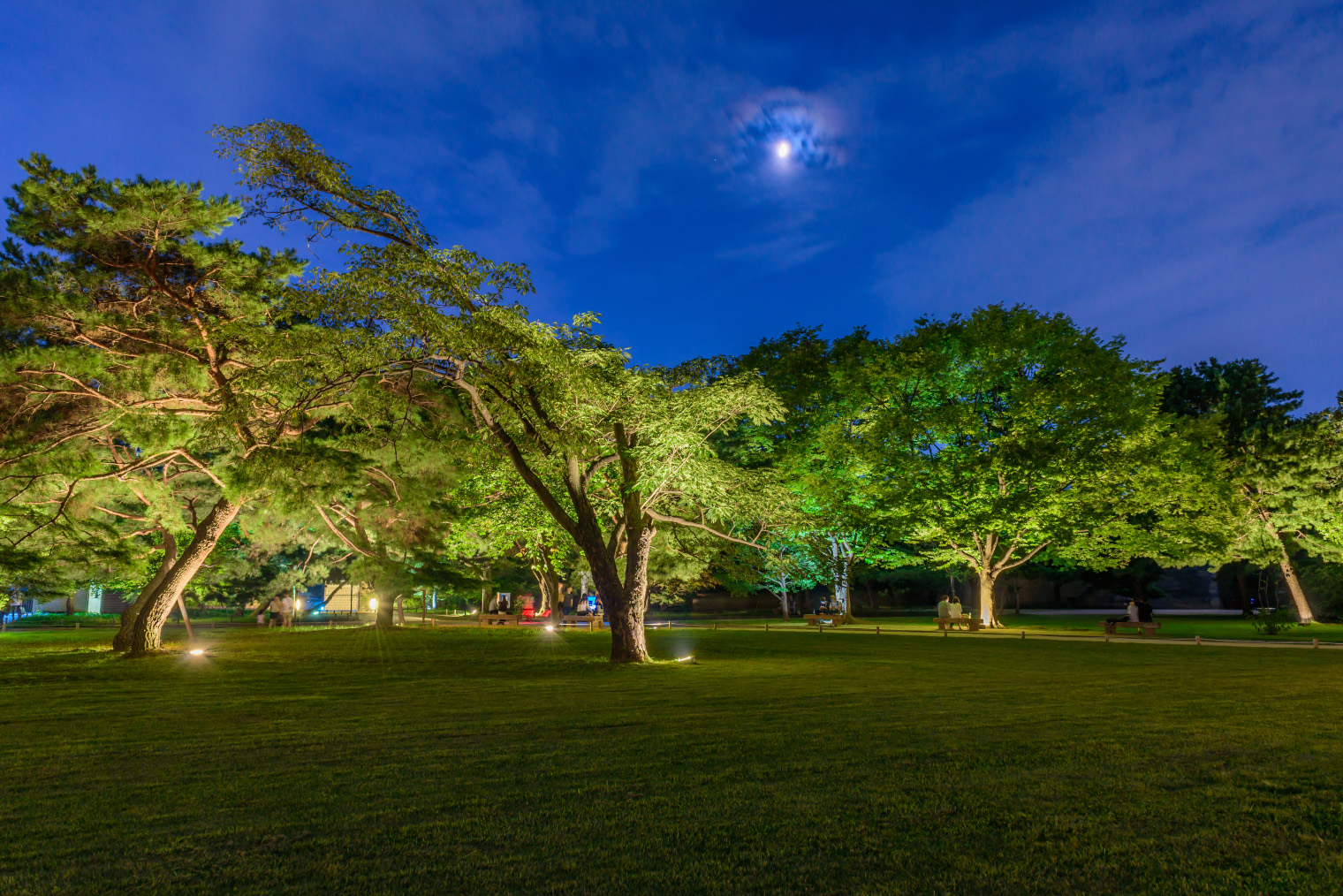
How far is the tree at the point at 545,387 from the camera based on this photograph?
14.1 metres

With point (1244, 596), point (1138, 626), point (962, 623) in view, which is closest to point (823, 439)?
point (962, 623)

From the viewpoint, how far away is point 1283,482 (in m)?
35.6

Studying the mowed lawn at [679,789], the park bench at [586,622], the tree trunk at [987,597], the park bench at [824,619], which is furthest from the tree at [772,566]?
the mowed lawn at [679,789]

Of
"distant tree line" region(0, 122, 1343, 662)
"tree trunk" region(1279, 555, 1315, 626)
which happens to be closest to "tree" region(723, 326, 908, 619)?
"distant tree line" region(0, 122, 1343, 662)

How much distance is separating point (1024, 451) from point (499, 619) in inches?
1056

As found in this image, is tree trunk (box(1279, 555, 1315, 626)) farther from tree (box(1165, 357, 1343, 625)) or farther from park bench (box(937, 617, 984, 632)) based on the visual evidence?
park bench (box(937, 617, 984, 632))

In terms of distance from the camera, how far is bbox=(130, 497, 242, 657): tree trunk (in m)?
20.5

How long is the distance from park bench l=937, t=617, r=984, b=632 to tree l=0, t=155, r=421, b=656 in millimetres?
22707

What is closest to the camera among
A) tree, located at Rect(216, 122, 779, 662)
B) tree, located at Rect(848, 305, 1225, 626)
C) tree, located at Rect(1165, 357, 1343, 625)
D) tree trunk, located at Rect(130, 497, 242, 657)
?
tree, located at Rect(216, 122, 779, 662)

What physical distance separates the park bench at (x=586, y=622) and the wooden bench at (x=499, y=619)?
2.50 meters

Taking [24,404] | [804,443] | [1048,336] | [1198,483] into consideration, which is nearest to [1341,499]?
[1198,483]

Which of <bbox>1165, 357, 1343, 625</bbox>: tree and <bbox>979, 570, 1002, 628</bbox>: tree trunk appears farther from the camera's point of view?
<bbox>1165, 357, 1343, 625</bbox>: tree

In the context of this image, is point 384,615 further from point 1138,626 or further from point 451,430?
point 1138,626

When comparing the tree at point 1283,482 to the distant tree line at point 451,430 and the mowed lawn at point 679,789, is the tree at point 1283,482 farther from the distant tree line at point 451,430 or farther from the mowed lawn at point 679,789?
the mowed lawn at point 679,789
